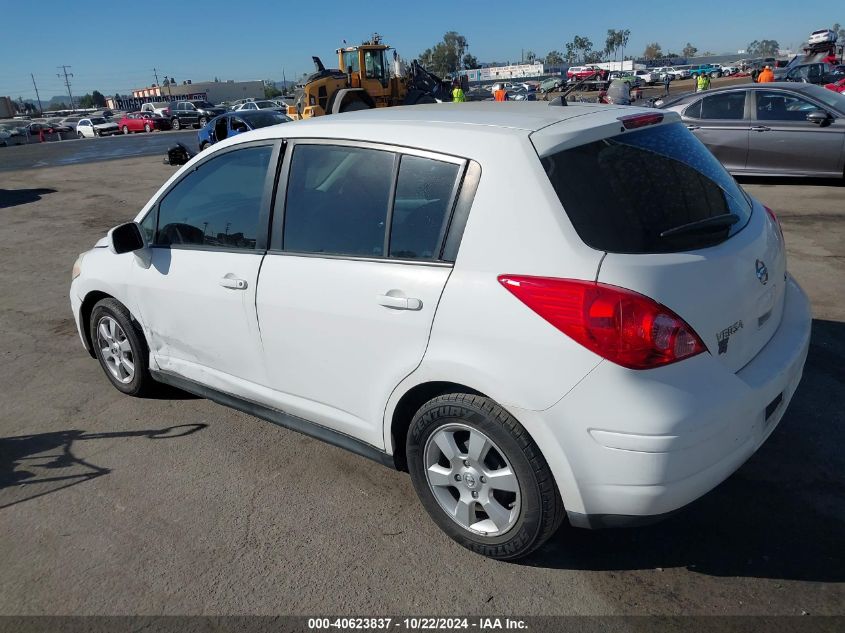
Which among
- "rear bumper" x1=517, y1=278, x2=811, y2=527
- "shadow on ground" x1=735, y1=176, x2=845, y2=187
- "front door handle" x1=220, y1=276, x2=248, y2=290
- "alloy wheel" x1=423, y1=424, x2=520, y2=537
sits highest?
"front door handle" x1=220, y1=276, x2=248, y2=290

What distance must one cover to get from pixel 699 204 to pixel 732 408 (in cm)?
88

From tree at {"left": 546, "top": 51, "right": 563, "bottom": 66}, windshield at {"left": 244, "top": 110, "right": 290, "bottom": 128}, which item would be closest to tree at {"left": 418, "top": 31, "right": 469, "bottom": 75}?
tree at {"left": 546, "top": 51, "right": 563, "bottom": 66}

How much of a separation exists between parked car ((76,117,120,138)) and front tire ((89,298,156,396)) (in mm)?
48379

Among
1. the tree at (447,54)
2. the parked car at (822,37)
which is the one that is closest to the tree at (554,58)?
the tree at (447,54)

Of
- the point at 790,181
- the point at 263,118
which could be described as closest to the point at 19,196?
the point at 263,118

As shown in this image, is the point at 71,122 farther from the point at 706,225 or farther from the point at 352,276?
the point at 706,225

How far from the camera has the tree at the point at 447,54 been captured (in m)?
146

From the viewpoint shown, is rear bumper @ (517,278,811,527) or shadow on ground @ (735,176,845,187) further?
shadow on ground @ (735,176,845,187)

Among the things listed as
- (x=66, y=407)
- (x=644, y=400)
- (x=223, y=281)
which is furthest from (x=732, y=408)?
(x=66, y=407)

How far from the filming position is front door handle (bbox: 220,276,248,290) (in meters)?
3.35

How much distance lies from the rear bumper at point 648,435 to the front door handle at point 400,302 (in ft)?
2.19

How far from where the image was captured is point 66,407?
4.51m

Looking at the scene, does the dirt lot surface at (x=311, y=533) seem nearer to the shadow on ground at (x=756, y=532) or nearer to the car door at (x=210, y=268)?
the shadow on ground at (x=756, y=532)

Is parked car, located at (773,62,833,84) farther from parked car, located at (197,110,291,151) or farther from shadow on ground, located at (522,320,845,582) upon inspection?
shadow on ground, located at (522,320,845,582)
